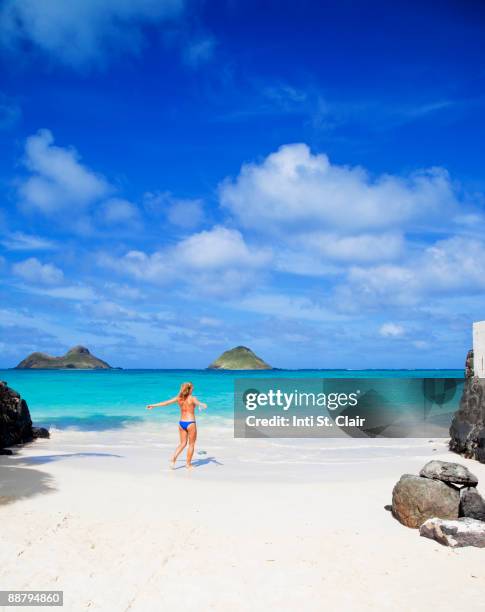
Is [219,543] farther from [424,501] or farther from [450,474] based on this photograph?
[450,474]

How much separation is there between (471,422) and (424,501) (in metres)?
6.47

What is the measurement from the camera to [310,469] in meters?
12.2

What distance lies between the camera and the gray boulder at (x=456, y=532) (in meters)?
6.48

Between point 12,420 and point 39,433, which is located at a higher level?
point 12,420

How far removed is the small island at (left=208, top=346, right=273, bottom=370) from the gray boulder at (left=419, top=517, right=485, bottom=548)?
114 meters

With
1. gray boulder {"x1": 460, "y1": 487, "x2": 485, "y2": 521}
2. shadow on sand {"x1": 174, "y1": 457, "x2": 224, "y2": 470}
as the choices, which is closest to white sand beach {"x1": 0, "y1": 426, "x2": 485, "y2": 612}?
shadow on sand {"x1": 174, "y1": 457, "x2": 224, "y2": 470}

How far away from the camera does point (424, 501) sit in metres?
7.30

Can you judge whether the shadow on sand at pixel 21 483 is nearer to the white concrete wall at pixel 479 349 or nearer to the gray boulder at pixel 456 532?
the gray boulder at pixel 456 532

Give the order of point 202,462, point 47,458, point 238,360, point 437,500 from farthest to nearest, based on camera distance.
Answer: point 238,360 < point 202,462 < point 47,458 < point 437,500

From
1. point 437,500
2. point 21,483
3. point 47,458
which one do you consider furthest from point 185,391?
point 437,500

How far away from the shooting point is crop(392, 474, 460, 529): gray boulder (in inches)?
284

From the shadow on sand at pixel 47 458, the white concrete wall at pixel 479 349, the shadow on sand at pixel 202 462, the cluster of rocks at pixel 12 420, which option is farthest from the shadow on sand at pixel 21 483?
the white concrete wall at pixel 479 349

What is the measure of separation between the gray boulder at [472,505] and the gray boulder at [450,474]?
0.51 feet

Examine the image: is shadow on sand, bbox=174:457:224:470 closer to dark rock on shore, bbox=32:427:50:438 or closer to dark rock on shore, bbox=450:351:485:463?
dark rock on shore, bbox=450:351:485:463
